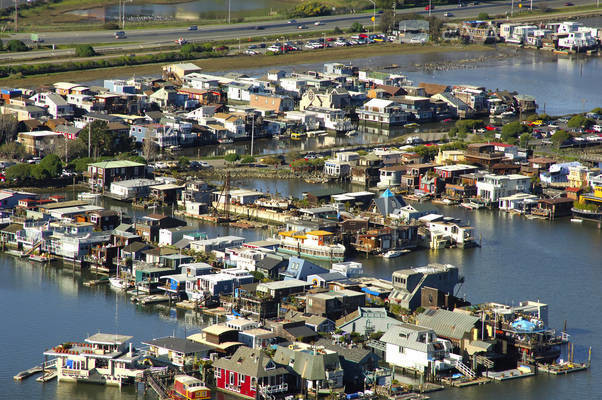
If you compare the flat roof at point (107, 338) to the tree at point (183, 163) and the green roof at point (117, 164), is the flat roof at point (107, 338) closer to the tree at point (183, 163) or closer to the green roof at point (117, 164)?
the green roof at point (117, 164)

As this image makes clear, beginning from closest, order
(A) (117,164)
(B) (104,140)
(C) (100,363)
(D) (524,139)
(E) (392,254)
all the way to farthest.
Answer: (C) (100,363), (E) (392,254), (A) (117,164), (B) (104,140), (D) (524,139)

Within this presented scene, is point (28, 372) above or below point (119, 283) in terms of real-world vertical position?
below

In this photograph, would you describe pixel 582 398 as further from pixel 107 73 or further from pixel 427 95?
pixel 107 73

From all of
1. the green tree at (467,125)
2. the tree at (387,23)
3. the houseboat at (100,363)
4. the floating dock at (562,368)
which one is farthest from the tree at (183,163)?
the tree at (387,23)

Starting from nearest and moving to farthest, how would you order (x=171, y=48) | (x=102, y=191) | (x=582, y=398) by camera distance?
1. (x=582, y=398)
2. (x=102, y=191)
3. (x=171, y=48)

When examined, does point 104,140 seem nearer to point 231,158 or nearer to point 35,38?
point 231,158

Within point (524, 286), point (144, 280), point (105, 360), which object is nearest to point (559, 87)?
point (524, 286)

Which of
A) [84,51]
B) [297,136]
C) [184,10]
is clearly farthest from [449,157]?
[184,10]

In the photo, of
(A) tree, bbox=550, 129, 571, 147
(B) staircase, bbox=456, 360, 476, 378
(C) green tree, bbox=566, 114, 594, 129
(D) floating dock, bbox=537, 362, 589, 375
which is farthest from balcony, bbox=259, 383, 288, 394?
(C) green tree, bbox=566, 114, 594, 129
